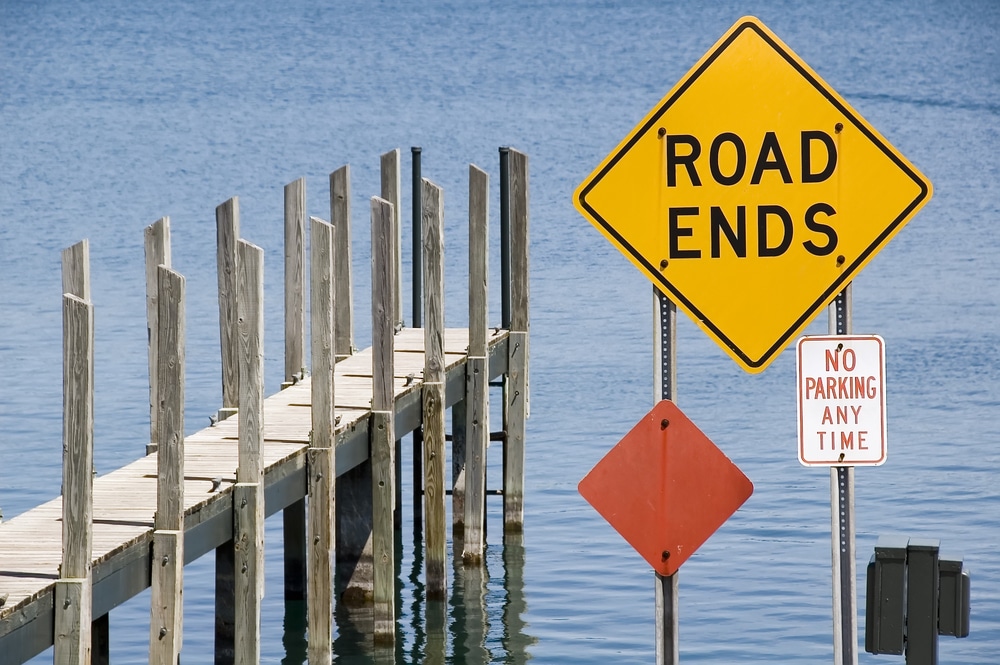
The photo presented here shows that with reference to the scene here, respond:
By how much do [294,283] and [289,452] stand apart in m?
1.67

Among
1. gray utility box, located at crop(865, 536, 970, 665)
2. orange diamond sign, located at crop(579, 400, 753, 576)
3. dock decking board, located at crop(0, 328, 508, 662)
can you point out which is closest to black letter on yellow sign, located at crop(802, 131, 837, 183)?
orange diamond sign, located at crop(579, 400, 753, 576)

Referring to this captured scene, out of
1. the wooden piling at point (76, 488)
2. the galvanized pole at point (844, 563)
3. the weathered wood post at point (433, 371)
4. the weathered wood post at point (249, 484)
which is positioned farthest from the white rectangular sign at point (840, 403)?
the weathered wood post at point (433, 371)

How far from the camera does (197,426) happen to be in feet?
77.3

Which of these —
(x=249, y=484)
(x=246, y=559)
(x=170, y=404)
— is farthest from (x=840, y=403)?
(x=246, y=559)

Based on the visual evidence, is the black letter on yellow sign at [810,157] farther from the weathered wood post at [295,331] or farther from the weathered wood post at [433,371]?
the weathered wood post at [433,371]

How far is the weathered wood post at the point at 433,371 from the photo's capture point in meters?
13.5

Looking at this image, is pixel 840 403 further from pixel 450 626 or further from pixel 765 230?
pixel 450 626

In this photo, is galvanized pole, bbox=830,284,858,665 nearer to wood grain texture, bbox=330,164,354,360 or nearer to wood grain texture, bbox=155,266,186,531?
wood grain texture, bbox=155,266,186,531

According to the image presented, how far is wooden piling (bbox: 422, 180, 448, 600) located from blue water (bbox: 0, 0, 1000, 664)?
118 cm

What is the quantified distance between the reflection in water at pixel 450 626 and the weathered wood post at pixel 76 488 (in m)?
4.98

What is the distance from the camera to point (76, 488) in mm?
8125

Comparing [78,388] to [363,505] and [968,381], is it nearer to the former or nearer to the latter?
[363,505]

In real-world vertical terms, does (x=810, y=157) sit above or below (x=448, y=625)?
above

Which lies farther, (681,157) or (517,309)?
(517,309)
